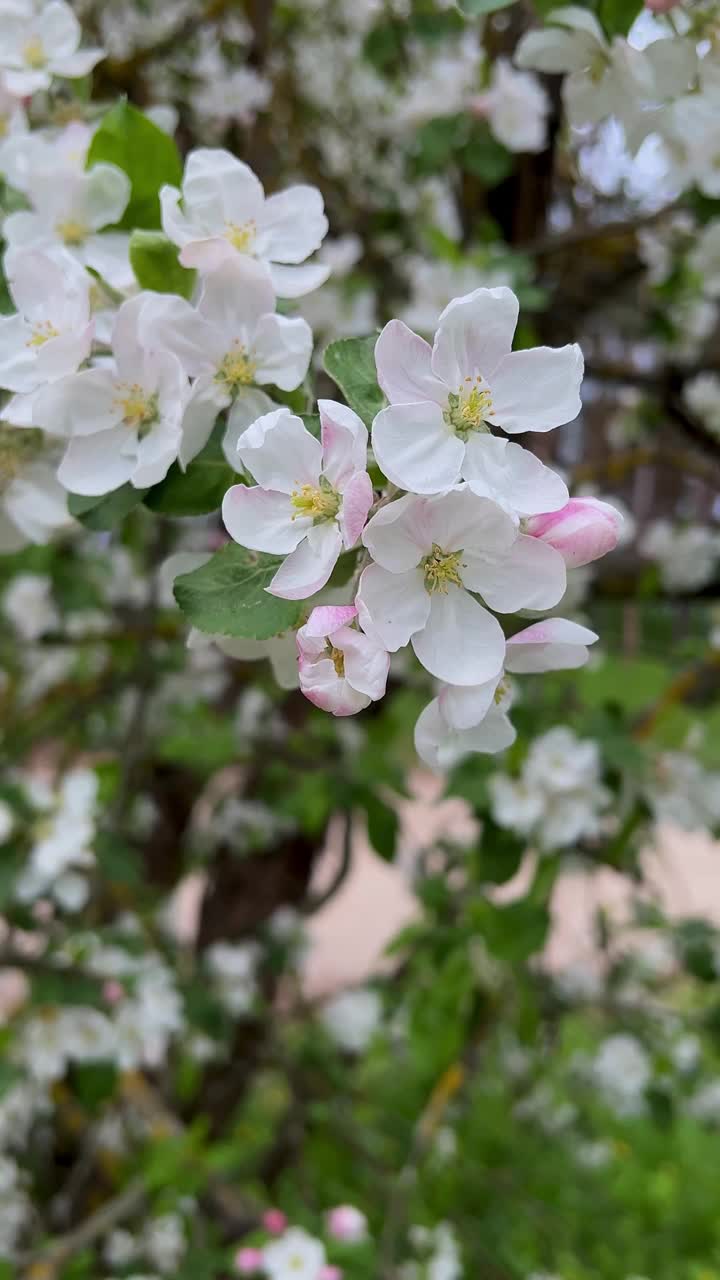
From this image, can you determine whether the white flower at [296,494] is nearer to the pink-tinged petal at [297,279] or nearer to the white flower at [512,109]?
the pink-tinged petal at [297,279]

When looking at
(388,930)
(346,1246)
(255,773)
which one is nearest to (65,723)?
(255,773)

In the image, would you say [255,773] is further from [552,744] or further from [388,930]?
[388,930]

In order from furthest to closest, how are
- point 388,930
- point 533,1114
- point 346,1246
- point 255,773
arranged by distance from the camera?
point 388,930 < point 533,1114 < point 255,773 < point 346,1246

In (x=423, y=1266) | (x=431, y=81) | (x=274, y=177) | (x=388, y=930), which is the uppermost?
(x=431, y=81)

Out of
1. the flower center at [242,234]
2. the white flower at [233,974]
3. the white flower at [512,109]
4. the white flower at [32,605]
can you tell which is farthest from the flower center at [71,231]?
the white flower at [233,974]

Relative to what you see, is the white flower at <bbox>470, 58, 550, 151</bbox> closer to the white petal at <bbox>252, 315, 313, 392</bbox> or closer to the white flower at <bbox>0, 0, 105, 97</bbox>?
the white flower at <bbox>0, 0, 105, 97</bbox>

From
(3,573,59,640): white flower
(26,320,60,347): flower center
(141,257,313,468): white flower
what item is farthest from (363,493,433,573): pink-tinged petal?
(3,573,59,640): white flower

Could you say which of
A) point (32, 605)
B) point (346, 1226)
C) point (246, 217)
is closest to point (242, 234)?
point (246, 217)
